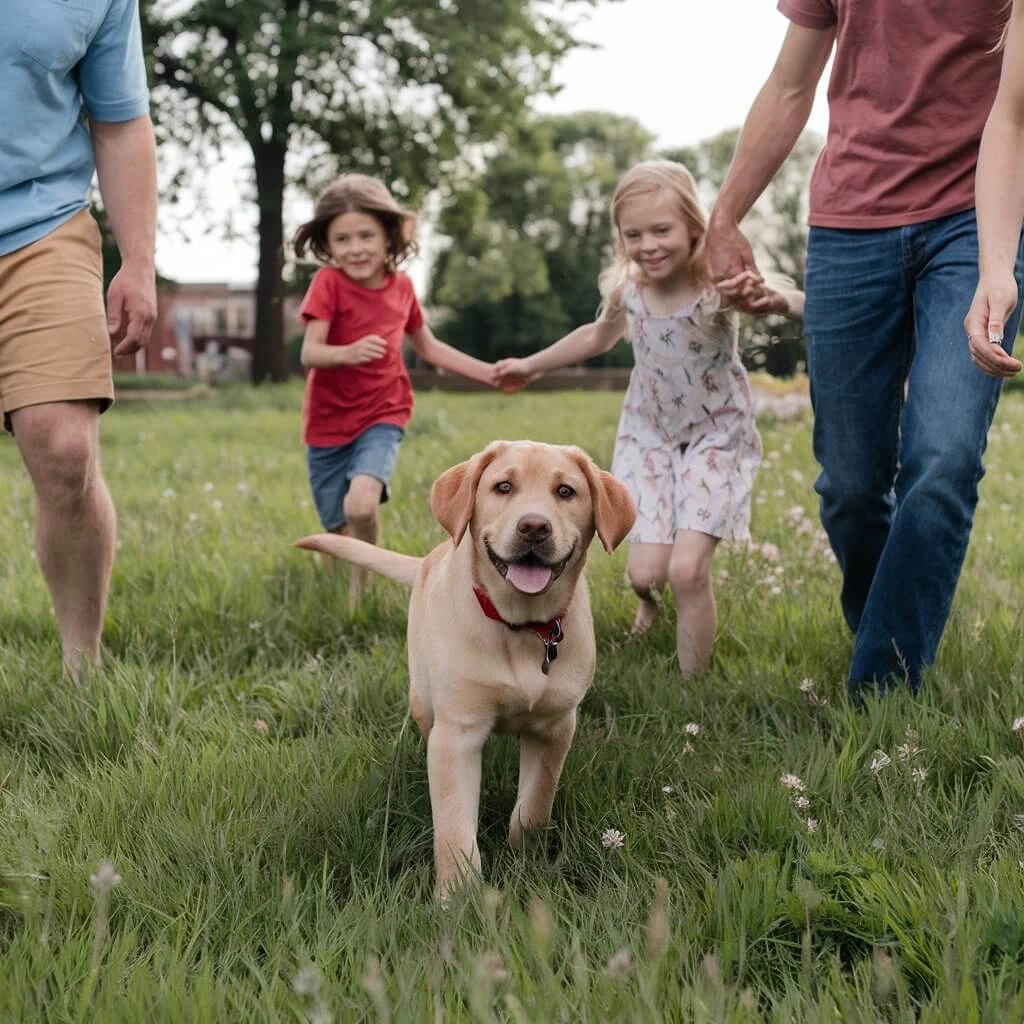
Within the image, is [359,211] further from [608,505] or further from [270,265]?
A: [270,265]

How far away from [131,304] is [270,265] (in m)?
20.0

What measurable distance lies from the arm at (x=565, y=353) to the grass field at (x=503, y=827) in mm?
923

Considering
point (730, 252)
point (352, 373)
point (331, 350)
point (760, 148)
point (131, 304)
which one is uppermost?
point (760, 148)

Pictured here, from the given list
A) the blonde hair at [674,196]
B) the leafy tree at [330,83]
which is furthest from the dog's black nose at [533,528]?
the leafy tree at [330,83]

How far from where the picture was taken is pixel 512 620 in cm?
310

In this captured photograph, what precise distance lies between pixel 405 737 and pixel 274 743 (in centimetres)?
37

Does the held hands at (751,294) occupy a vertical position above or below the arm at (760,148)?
below

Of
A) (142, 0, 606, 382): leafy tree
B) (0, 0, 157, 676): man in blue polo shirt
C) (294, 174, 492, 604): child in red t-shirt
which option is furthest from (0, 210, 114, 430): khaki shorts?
(142, 0, 606, 382): leafy tree

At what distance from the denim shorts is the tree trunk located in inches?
689

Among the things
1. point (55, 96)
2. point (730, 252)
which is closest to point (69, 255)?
point (55, 96)

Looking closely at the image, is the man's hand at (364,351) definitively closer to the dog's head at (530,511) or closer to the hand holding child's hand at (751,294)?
the hand holding child's hand at (751,294)

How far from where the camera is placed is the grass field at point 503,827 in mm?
2143

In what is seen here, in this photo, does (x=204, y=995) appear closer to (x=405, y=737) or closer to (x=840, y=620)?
(x=405, y=737)

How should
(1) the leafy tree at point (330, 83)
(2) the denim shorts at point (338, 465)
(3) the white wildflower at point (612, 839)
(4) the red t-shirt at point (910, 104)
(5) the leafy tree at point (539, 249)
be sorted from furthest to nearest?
(5) the leafy tree at point (539, 249) → (1) the leafy tree at point (330, 83) → (2) the denim shorts at point (338, 465) → (4) the red t-shirt at point (910, 104) → (3) the white wildflower at point (612, 839)
